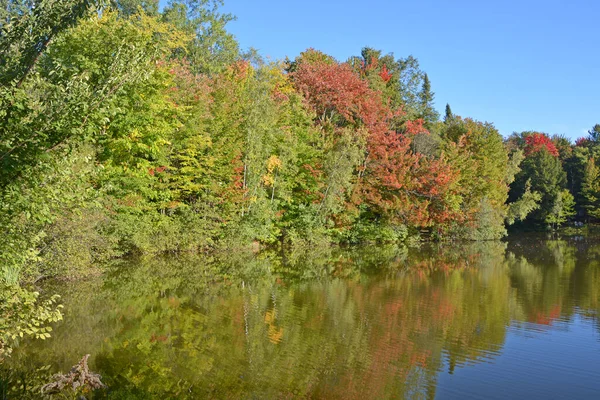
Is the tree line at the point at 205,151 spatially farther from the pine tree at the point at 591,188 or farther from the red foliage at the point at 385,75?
the pine tree at the point at 591,188

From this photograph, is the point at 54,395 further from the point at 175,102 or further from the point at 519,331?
the point at 175,102

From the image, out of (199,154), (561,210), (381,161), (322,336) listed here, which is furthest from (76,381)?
(561,210)

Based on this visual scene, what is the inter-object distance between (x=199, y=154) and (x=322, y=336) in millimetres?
17595

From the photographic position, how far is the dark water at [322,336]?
8805 mm

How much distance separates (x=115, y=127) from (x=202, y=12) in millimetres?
23641

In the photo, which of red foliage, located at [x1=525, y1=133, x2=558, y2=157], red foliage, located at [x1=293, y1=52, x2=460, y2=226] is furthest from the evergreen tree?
red foliage, located at [x1=293, y1=52, x2=460, y2=226]

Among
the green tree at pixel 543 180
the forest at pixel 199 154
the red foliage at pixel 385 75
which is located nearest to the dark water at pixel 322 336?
the forest at pixel 199 154

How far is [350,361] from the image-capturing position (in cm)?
1008

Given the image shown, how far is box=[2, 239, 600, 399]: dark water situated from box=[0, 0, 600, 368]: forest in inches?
59.3

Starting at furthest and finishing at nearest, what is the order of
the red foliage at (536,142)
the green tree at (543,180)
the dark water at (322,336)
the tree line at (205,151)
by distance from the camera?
the red foliage at (536,142)
the green tree at (543,180)
the dark water at (322,336)
the tree line at (205,151)

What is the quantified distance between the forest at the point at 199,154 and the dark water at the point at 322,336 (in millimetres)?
1507

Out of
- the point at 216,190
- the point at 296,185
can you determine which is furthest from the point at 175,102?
the point at 296,185

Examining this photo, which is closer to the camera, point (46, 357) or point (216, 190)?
point (46, 357)

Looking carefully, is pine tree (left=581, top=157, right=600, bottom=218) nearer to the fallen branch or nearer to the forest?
the forest
